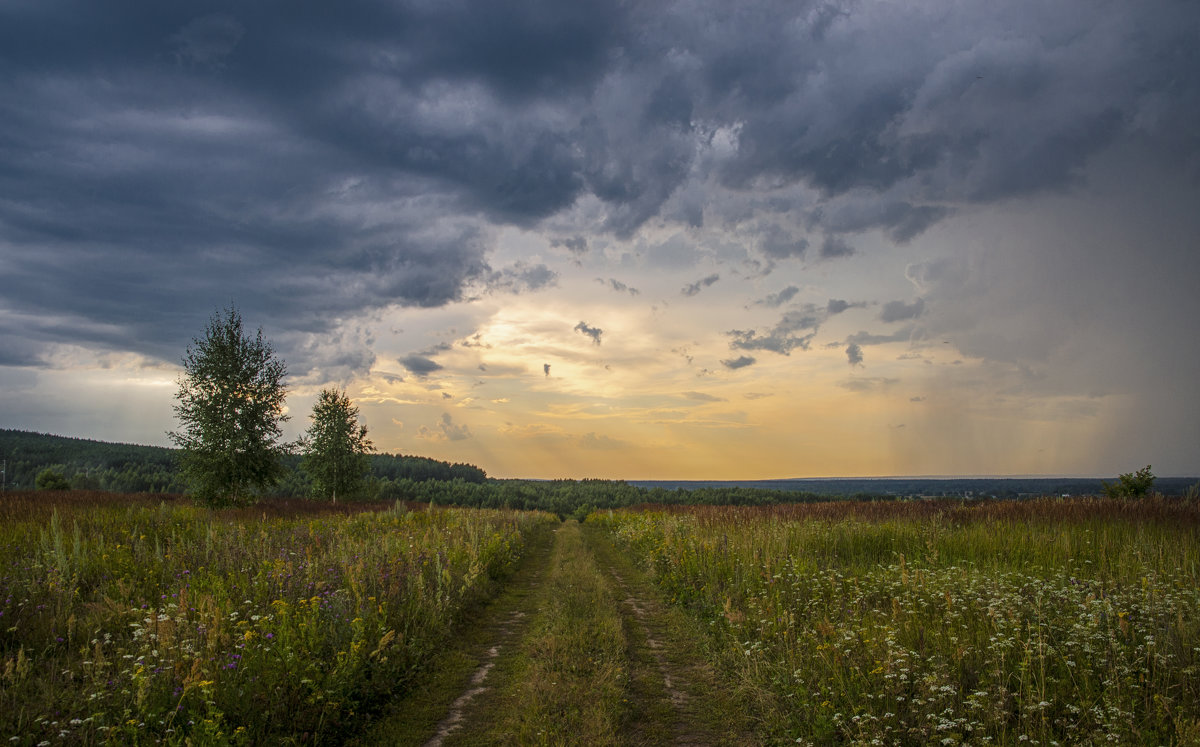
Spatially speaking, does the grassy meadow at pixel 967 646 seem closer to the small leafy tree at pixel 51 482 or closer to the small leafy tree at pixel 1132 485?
the small leafy tree at pixel 1132 485

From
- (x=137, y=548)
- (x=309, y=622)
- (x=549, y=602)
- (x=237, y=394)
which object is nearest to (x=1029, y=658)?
(x=309, y=622)

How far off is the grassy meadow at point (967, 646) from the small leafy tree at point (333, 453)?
34.0m

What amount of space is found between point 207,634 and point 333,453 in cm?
3724

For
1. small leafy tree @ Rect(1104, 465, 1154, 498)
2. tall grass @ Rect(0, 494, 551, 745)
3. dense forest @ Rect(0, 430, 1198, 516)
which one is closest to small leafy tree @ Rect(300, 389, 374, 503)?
dense forest @ Rect(0, 430, 1198, 516)

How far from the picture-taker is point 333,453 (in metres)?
40.3

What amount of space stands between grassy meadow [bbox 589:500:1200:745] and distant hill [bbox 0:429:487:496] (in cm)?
8882

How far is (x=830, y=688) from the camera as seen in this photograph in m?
5.97

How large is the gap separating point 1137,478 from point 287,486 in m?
80.2

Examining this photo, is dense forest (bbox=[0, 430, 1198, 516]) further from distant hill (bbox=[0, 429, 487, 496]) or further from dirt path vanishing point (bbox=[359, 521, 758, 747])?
dirt path vanishing point (bbox=[359, 521, 758, 747])

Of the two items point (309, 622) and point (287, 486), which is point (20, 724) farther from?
point (287, 486)

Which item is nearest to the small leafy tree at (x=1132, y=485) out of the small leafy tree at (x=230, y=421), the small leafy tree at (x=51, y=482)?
the small leafy tree at (x=230, y=421)

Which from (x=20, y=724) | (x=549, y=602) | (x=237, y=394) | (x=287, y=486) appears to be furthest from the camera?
(x=287, y=486)

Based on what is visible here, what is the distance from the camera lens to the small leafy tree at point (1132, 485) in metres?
26.0

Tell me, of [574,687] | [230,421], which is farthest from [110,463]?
[574,687]
